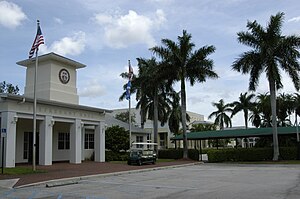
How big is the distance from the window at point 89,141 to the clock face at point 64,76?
21.9 ft

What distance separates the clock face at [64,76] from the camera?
1304 inches

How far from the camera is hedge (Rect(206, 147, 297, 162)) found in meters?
37.2

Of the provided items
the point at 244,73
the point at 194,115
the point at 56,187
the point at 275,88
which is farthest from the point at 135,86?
the point at 194,115

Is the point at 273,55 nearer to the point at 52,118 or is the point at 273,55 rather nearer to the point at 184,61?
the point at 184,61

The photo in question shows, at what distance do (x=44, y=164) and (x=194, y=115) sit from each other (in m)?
83.3

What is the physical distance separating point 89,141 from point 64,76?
26.5ft

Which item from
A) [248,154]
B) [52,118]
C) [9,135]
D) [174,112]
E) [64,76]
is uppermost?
[64,76]

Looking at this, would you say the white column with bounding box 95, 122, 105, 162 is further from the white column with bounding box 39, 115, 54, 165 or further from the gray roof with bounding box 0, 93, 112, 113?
the white column with bounding box 39, 115, 54, 165

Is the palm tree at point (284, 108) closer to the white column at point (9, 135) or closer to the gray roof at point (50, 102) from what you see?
the gray roof at point (50, 102)

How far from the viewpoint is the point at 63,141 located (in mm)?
33719

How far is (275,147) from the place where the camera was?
35812 millimetres

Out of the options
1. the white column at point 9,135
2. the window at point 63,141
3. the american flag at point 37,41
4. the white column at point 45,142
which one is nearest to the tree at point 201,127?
the window at point 63,141

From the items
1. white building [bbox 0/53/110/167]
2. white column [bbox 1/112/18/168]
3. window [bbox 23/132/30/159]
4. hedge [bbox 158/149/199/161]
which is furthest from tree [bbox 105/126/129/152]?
white column [bbox 1/112/18/168]

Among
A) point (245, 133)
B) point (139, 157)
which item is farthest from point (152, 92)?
Result: point (139, 157)
